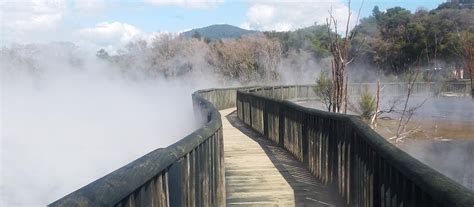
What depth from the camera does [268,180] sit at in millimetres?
9055

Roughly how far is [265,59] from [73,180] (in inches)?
1096

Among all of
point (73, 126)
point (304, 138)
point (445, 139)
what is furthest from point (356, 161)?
point (73, 126)

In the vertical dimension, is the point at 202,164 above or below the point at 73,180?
above

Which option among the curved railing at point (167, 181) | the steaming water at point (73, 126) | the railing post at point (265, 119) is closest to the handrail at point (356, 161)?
the railing post at point (265, 119)

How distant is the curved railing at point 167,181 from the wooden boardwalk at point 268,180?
1144 millimetres

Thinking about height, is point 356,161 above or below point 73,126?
above

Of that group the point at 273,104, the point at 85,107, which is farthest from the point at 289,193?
the point at 85,107

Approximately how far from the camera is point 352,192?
6547 millimetres

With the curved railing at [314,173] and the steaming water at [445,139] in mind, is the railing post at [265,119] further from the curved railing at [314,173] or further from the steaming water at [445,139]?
the steaming water at [445,139]

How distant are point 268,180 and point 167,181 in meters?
5.44

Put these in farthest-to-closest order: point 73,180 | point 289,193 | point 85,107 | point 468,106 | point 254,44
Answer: point 85,107 < point 254,44 < point 73,180 < point 468,106 < point 289,193

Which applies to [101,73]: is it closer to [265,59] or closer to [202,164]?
[265,59]

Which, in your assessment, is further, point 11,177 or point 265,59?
point 265,59

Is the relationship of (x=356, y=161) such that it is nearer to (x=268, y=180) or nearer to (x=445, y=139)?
(x=268, y=180)
